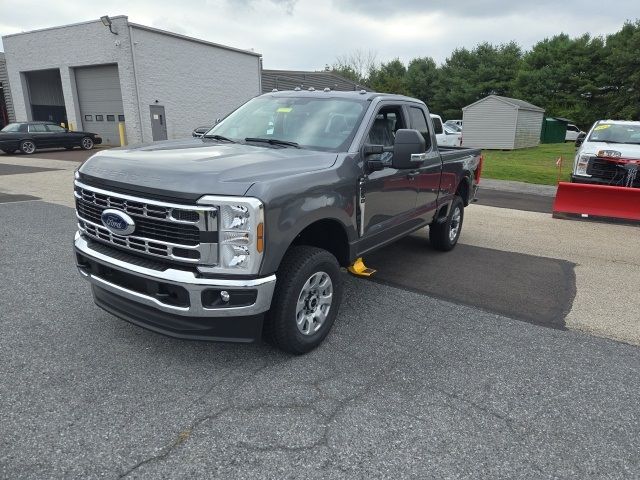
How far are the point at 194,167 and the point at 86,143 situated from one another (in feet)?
73.2

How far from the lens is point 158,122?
23672 mm

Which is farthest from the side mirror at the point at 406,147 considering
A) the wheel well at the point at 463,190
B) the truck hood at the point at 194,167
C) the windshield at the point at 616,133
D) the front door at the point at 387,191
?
the windshield at the point at 616,133

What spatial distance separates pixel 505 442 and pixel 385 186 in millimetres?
2392

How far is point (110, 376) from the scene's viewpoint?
3150 mm

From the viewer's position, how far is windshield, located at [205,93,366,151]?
4055 millimetres

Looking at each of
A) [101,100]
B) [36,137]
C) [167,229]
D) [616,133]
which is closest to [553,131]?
[616,133]

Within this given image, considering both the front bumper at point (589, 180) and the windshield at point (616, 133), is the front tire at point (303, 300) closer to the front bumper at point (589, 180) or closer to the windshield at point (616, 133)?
the front bumper at point (589, 180)

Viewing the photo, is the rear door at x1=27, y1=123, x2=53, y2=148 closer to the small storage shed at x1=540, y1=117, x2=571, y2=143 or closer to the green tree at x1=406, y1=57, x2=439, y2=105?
the small storage shed at x1=540, y1=117, x2=571, y2=143

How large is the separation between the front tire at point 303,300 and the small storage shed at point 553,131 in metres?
35.0

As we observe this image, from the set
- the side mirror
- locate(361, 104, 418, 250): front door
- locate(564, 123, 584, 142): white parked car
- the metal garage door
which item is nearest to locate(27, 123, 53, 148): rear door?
the metal garage door

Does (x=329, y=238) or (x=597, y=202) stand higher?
(x=329, y=238)

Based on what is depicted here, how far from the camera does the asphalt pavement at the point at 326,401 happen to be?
244 cm

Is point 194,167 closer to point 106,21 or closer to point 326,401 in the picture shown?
point 326,401

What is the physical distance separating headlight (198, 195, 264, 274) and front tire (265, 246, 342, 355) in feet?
1.29
